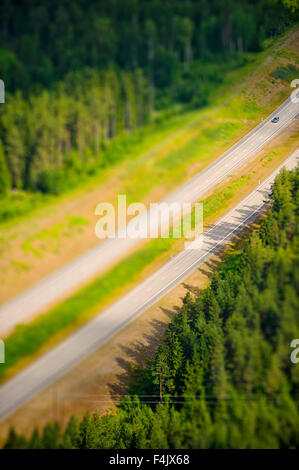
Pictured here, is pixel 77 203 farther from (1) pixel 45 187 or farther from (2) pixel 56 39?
(2) pixel 56 39

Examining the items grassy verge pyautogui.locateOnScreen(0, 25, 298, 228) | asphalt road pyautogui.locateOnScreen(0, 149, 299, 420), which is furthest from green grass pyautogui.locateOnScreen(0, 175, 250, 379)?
grassy verge pyautogui.locateOnScreen(0, 25, 298, 228)

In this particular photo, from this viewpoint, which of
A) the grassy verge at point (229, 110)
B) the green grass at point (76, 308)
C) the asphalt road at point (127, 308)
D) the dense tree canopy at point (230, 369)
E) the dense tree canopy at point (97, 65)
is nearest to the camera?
the green grass at point (76, 308)

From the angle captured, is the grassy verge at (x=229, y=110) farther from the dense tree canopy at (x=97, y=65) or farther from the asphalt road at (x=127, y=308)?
the asphalt road at (x=127, y=308)

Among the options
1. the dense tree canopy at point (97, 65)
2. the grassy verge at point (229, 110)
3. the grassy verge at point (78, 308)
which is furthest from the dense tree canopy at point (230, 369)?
the dense tree canopy at point (97, 65)

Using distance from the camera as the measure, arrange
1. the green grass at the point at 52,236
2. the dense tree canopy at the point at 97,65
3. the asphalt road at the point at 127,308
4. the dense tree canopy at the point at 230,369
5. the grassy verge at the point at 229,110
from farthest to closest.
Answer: the dense tree canopy at the point at 97,65
the grassy verge at the point at 229,110
the dense tree canopy at the point at 230,369
the green grass at the point at 52,236
the asphalt road at the point at 127,308

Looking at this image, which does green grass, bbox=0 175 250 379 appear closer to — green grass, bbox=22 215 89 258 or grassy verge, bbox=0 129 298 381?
grassy verge, bbox=0 129 298 381

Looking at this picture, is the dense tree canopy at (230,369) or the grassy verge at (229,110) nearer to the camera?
the dense tree canopy at (230,369)
